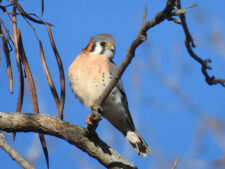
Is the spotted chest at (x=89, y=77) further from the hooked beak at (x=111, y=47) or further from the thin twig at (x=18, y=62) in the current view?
the thin twig at (x=18, y=62)

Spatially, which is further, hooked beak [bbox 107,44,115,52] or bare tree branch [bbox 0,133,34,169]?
hooked beak [bbox 107,44,115,52]

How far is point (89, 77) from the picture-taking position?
139 inches

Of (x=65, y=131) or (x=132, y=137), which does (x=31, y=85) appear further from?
(x=132, y=137)

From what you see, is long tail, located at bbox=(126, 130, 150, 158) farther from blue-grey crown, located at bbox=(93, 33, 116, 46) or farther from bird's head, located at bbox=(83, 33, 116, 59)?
blue-grey crown, located at bbox=(93, 33, 116, 46)

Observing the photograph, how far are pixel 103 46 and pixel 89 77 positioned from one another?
46cm

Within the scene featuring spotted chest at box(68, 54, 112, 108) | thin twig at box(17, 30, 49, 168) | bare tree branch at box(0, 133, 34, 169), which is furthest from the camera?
spotted chest at box(68, 54, 112, 108)

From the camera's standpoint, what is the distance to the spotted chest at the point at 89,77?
3.48 meters

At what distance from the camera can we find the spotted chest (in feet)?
11.4

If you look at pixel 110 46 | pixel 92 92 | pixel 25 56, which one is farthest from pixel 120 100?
pixel 25 56

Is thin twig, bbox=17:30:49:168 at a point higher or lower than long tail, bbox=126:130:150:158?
lower

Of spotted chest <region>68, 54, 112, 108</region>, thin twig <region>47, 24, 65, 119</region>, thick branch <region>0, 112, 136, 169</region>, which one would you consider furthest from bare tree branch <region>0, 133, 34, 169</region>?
spotted chest <region>68, 54, 112, 108</region>

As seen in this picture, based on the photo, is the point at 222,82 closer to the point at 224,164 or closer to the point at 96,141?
the point at 96,141

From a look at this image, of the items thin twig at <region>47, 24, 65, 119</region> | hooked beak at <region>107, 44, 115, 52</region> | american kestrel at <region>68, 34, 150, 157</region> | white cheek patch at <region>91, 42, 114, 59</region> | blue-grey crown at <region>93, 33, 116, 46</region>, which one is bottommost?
thin twig at <region>47, 24, 65, 119</region>

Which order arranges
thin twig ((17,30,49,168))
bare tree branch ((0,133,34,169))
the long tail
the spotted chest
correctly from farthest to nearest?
1. the long tail
2. the spotted chest
3. thin twig ((17,30,49,168))
4. bare tree branch ((0,133,34,169))
